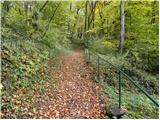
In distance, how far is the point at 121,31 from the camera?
16.8 m

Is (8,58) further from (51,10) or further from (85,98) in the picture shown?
(51,10)

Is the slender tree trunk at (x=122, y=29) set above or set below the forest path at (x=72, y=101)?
above

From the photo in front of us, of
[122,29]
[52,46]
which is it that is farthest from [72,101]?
[52,46]

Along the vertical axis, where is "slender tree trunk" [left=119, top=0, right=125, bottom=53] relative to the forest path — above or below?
above

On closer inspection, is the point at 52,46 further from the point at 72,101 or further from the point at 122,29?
the point at 72,101

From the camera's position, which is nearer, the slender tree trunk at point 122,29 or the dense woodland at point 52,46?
the dense woodland at point 52,46

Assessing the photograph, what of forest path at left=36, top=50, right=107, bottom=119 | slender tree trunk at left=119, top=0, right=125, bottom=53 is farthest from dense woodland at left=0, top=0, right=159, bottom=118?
forest path at left=36, top=50, right=107, bottom=119

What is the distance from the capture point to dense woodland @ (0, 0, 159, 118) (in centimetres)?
747

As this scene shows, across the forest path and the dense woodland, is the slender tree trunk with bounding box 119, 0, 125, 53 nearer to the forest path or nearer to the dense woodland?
the dense woodland

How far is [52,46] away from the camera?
18.2 metres

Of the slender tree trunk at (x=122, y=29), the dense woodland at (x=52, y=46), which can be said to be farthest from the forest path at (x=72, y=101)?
the slender tree trunk at (x=122, y=29)

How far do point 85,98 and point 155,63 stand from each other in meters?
11.3

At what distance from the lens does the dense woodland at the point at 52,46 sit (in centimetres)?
747

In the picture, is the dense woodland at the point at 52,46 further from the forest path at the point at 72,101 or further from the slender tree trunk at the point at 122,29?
the forest path at the point at 72,101
